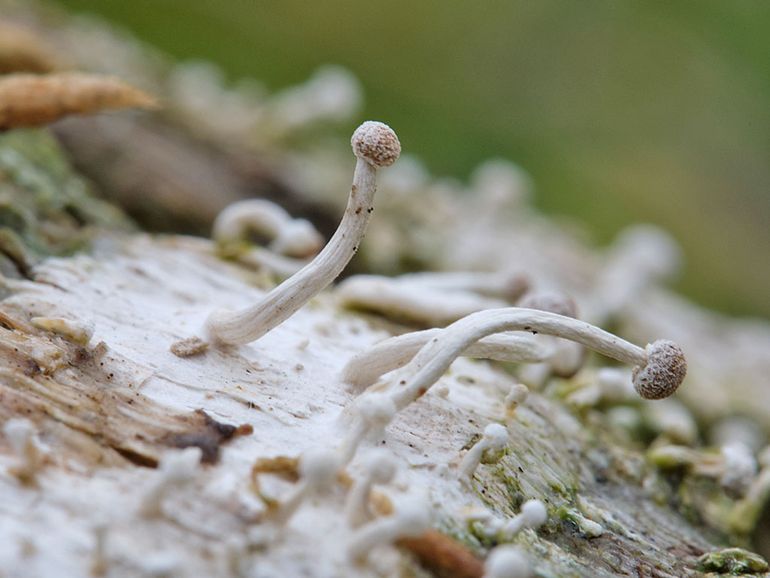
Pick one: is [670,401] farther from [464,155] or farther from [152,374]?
[464,155]

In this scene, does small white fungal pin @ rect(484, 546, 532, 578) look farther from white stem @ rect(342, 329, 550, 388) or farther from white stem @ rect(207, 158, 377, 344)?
white stem @ rect(207, 158, 377, 344)

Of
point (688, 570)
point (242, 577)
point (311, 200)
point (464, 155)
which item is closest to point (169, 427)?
point (242, 577)

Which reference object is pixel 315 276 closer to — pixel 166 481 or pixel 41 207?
pixel 166 481

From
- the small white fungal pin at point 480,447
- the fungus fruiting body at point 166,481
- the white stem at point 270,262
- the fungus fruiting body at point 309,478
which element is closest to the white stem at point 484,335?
the small white fungal pin at point 480,447

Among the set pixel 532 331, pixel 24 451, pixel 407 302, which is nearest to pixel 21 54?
pixel 407 302

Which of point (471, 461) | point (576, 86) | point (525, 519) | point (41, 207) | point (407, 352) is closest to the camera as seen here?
point (525, 519)

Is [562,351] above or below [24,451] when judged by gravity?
above
